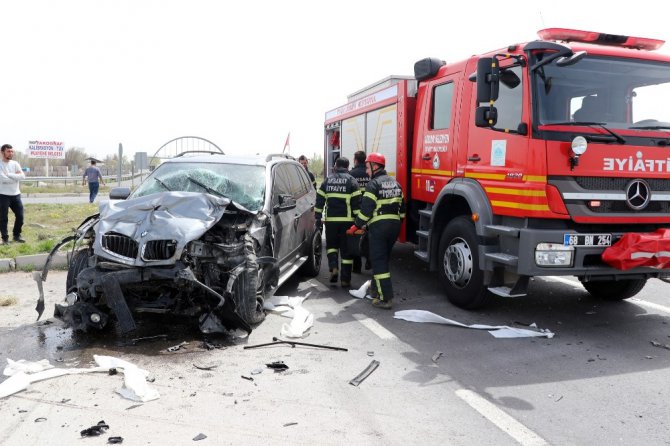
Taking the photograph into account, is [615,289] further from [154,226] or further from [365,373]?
[154,226]

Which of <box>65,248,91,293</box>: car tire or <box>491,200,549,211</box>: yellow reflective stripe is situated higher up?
<box>491,200,549,211</box>: yellow reflective stripe

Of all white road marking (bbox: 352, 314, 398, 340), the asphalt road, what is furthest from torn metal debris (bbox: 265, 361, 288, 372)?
white road marking (bbox: 352, 314, 398, 340)

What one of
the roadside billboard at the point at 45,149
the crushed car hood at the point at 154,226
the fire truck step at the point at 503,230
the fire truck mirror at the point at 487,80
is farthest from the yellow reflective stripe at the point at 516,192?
the roadside billboard at the point at 45,149

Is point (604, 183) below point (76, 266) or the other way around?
the other way around

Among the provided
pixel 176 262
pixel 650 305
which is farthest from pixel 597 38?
pixel 176 262

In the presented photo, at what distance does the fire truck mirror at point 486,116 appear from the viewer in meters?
5.11

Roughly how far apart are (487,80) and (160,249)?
3.35 m

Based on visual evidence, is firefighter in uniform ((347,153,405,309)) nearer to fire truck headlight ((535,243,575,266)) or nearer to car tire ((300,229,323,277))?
car tire ((300,229,323,277))

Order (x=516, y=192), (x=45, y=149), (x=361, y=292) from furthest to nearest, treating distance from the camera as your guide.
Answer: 1. (x=45, y=149)
2. (x=361, y=292)
3. (x=516, y=192)

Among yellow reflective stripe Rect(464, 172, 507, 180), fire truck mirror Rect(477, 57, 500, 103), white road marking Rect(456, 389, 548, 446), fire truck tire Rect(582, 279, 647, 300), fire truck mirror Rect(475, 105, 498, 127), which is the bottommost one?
white road marking Rect(456, 389, 548, 446)

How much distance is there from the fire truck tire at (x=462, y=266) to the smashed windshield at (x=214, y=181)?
2130mm

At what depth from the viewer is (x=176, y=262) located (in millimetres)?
4473

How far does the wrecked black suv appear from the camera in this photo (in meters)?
4.48

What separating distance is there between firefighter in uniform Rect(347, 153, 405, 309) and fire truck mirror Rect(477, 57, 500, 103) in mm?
1519
